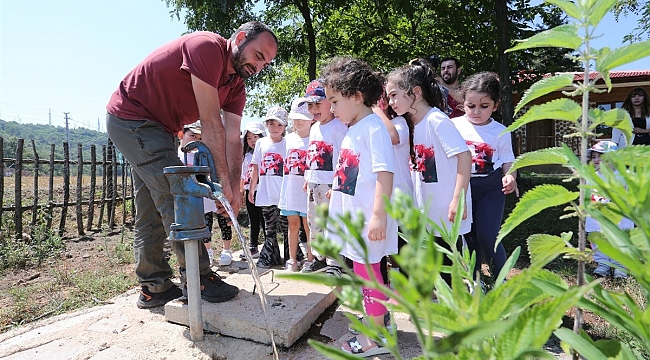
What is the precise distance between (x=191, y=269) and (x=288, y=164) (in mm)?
1984

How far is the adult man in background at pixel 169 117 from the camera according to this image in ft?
8.11

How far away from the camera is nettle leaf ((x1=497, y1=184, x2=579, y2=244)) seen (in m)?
0.59

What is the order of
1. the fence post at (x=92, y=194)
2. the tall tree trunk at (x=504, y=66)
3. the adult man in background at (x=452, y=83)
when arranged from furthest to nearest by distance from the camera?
the tall tree trunk at (x=504, y=66)
the fence post at (x=92, y=194)
the adult man in background at (x=452, y=83)

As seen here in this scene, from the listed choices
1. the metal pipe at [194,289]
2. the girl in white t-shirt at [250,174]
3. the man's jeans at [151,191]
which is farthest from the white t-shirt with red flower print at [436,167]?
the girl in white t-shirt at [250,174]

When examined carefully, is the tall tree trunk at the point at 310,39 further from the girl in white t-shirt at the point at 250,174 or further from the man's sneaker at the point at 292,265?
the man's sneaker at the point at 292,265

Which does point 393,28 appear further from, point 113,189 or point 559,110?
point 559,110

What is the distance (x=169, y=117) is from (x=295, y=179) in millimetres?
1445

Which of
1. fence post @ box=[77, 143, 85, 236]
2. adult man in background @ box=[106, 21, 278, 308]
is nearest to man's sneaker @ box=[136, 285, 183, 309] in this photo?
adult man in background @ box=[106, 21, 278, 308]

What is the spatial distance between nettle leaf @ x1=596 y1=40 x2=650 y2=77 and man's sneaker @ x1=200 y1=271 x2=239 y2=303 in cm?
242

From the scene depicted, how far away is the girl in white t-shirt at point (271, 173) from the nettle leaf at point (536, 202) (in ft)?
12.2

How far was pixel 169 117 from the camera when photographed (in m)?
2.75

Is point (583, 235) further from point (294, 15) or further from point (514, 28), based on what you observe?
point (294, 15)

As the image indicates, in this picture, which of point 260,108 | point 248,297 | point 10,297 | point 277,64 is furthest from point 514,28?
point 260,108

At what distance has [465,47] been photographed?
32.9 ft
